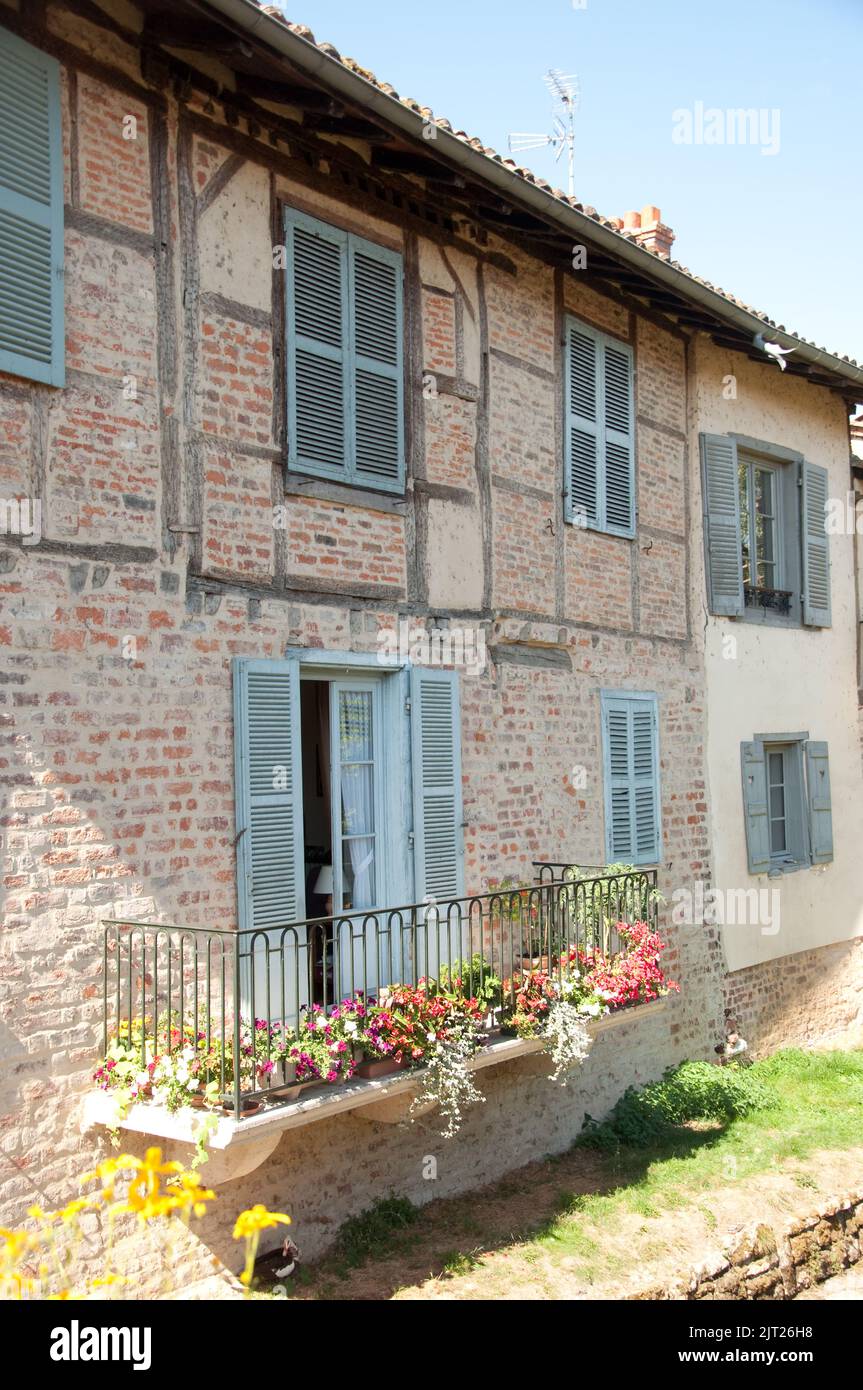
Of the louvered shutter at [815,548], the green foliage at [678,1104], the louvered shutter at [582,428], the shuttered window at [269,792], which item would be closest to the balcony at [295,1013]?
the shuttered window at [269,792]

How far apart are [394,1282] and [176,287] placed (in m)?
5.57

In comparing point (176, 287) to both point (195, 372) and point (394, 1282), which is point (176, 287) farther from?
point (394, 1282)

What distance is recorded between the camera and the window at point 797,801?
41.1 feet

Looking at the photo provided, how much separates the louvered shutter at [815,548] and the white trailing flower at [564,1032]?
631 centimetres

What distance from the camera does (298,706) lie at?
22.8ft

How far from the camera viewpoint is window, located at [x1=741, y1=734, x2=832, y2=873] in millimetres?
12523

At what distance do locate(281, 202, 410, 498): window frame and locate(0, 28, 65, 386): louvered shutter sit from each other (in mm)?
1558

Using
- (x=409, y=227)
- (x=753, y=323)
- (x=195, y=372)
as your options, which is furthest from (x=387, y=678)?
(x=753, y=323)


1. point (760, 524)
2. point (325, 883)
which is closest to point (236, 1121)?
point (325, 883)

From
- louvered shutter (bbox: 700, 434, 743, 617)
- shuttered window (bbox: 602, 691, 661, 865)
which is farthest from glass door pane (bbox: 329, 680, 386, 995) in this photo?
louvered shutter (bbox: 700, 434, 743, 617)

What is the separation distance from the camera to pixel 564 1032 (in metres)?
7.77

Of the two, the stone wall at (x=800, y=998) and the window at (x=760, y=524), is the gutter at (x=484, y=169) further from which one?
the stone wall at (x=800, y=998)

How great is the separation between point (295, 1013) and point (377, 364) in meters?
4.01

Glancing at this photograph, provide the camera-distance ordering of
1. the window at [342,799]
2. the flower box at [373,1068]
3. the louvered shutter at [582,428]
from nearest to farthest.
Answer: the flower box at [373,1068] → the window at [342,799] → the louvered shutter at [582,428]
